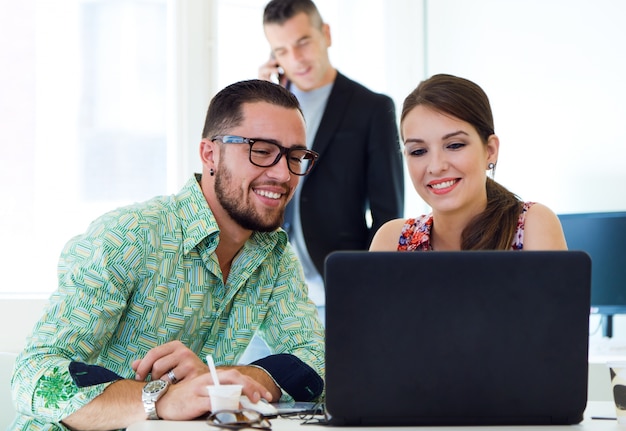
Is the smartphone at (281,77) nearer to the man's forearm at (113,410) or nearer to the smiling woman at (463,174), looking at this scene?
the smiling woman at (463,174)

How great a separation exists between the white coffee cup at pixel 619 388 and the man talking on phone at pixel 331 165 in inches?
72.7

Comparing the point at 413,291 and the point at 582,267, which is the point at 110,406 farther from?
the point at 582,267

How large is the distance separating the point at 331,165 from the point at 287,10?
0.62 metres

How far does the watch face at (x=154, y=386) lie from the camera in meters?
1.42

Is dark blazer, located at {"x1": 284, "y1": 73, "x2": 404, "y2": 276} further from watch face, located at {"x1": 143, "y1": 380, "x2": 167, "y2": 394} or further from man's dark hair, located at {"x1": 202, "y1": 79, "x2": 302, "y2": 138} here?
watch face, located at {"x1": 143, "y1": 380, "x2": 167, "y2": 394}

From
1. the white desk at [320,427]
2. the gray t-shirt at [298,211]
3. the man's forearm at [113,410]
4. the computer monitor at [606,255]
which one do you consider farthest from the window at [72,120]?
the white desk at [320,427]

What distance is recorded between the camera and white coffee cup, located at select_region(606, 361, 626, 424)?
131 cm

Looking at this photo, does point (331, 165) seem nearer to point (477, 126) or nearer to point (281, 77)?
point (281, 77)

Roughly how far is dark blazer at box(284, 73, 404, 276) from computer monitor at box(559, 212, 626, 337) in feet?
2.98

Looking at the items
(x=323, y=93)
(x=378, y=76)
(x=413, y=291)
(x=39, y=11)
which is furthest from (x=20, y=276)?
(x=413, y=291)

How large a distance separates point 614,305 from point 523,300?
8.33ft

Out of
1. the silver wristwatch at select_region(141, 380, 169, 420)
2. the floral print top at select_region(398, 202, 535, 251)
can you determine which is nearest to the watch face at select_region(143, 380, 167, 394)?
the silver wristwatch at select_region(141, 380, 169, 420)


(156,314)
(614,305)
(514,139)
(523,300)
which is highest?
(514,139)

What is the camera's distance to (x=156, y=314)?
177 cm
